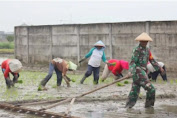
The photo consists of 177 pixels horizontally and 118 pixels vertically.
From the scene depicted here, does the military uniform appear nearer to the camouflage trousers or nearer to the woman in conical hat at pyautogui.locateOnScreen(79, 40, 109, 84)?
the camouflage trousers

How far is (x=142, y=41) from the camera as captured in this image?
9.99m

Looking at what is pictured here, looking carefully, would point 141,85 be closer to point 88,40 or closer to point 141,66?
point 141,66

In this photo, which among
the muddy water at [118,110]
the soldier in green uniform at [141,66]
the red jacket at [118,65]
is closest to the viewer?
the muddy water at [118,110]

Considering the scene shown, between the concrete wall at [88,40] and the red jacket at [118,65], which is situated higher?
the concrete wall at [88,40]

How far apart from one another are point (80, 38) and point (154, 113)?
514 inches

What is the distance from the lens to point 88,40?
21891 mm

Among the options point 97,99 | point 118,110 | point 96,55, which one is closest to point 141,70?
point 118,110

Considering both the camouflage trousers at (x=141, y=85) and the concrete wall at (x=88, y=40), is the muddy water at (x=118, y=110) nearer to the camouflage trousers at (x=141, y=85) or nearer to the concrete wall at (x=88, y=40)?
the camouflage trousers at (x=141, y=85)

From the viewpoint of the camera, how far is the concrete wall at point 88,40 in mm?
18609

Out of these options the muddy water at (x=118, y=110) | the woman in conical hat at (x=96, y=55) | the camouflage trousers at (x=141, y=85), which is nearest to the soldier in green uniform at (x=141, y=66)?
the camouflage trousers at (x=141, y=85)

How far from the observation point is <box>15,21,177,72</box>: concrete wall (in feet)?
61.1

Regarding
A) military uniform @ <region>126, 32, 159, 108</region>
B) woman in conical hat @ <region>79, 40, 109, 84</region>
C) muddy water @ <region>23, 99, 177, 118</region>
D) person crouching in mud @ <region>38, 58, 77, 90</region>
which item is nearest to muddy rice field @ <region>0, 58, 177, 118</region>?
muddy water @ <region>23, 99, 177, 118</region>

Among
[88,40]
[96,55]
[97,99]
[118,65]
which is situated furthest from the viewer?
[88,40]

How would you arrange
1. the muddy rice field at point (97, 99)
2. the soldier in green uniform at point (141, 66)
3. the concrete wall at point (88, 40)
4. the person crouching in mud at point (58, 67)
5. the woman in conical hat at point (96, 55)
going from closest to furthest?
1. the muddy rice field at point (97, 99)
2. the soldier in green uniform at point (141, 66)
3. the person crouching in mud at point (58, 67)
4. the woman in conical hat at point (96, 55)
5. the concrete wall at point (88, 40)
